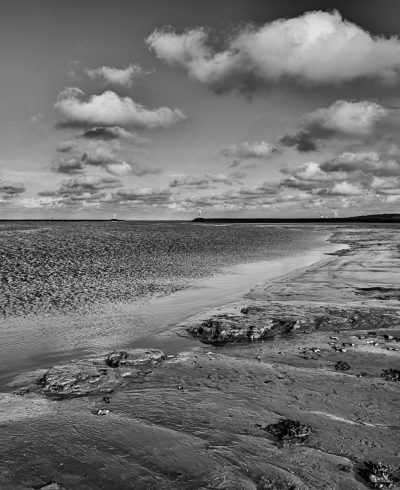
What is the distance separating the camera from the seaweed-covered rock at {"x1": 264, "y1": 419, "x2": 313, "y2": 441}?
8.07 meters

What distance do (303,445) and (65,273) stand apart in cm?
2706

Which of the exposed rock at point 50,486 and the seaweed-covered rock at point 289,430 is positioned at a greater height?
the exposed rock at point 50,486

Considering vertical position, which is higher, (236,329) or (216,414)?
(236,329)

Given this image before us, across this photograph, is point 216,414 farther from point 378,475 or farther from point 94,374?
point 94,374

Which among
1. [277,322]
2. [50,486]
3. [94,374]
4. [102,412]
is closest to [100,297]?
[277,322]

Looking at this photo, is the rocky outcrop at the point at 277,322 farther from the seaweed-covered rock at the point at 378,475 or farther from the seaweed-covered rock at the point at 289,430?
the seaweed-covered rock at the point at 378,475

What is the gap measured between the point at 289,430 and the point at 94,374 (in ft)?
18.3

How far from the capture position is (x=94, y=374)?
1118 centimetres

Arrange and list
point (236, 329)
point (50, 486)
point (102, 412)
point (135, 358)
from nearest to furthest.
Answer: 1. point (50, 486)
2. point (102, 412)
3. point (135, 358)
4. point (236, 329)

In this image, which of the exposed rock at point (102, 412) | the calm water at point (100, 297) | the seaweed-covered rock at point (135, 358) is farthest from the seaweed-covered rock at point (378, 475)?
the calm water at point (100, 297)

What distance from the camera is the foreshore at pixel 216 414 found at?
6.96 m

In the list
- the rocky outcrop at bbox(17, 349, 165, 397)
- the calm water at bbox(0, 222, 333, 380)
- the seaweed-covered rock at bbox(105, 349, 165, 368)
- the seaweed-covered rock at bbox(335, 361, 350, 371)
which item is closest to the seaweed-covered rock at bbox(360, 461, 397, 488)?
the seaweed-covered rock at bbox(335, 361, 350, 371)

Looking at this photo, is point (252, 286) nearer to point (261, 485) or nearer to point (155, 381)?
point (155, 381)

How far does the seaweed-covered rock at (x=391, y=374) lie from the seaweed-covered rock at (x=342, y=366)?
0.96 m
